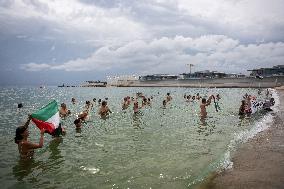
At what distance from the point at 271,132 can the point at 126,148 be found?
25.0 feet

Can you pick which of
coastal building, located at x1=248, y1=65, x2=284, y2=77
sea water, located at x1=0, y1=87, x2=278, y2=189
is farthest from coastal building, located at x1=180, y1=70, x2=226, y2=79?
sea water, located at x1=0, y1=87, x2=278, y2=189

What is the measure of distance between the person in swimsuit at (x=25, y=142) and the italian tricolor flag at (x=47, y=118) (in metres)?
0.50

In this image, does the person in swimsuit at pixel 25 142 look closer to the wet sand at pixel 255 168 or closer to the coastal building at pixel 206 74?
the wet sand at pixel 255 168

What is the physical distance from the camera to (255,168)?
9.62 meters

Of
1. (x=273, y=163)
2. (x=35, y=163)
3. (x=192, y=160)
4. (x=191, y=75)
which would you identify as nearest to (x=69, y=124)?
(x=35, y=163)

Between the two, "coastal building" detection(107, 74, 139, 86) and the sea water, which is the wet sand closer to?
the sea water

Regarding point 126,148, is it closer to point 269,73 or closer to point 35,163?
point 35,163

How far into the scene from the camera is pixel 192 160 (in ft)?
38.0

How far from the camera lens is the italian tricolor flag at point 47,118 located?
11.1 m

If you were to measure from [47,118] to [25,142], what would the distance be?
116 cm

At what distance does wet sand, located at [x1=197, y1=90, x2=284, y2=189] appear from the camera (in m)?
8.24

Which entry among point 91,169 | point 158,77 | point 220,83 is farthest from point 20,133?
point 158,77

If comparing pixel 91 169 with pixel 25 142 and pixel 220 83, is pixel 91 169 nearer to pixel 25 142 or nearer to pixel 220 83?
pixel 25 142

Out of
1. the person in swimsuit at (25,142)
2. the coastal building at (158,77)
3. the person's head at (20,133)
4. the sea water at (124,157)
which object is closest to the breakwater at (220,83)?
the coastal building at (158,77)
